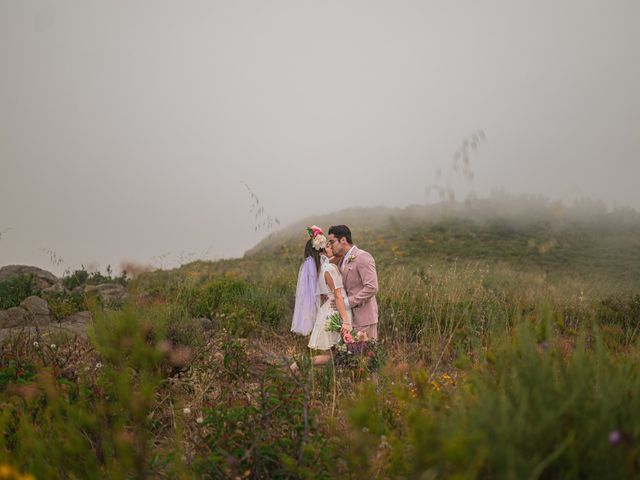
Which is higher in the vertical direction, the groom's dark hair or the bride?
the groom's dark hair

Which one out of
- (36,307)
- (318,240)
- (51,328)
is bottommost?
(51,328)

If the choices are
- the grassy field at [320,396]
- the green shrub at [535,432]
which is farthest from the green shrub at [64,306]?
the green shrub at [535,432]

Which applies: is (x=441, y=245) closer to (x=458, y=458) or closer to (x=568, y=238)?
(x=568, y=238)

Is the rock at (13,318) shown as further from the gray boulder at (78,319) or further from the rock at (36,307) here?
the gray boulder at (78,319)

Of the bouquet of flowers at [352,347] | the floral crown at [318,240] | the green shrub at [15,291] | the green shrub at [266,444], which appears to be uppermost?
the floral crown at [318,240]

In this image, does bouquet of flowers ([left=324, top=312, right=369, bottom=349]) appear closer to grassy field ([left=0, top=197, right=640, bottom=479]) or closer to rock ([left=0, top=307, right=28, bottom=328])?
grassy field ([left=0, top=197, right=640, bottom=479])

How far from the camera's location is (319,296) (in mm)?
5500

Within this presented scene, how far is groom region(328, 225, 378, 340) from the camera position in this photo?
197 inches

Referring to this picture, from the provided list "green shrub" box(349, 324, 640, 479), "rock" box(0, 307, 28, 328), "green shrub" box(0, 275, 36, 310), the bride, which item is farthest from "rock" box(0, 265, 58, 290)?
"green shrub" box(349, 324, 640, 479)

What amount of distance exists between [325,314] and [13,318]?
5053mm

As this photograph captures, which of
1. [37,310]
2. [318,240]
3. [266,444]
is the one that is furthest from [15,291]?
[266,444]

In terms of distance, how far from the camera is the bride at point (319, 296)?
4.96 metres

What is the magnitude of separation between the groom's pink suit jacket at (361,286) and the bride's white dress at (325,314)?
126 millimetres

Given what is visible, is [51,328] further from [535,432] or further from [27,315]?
[535,432]
